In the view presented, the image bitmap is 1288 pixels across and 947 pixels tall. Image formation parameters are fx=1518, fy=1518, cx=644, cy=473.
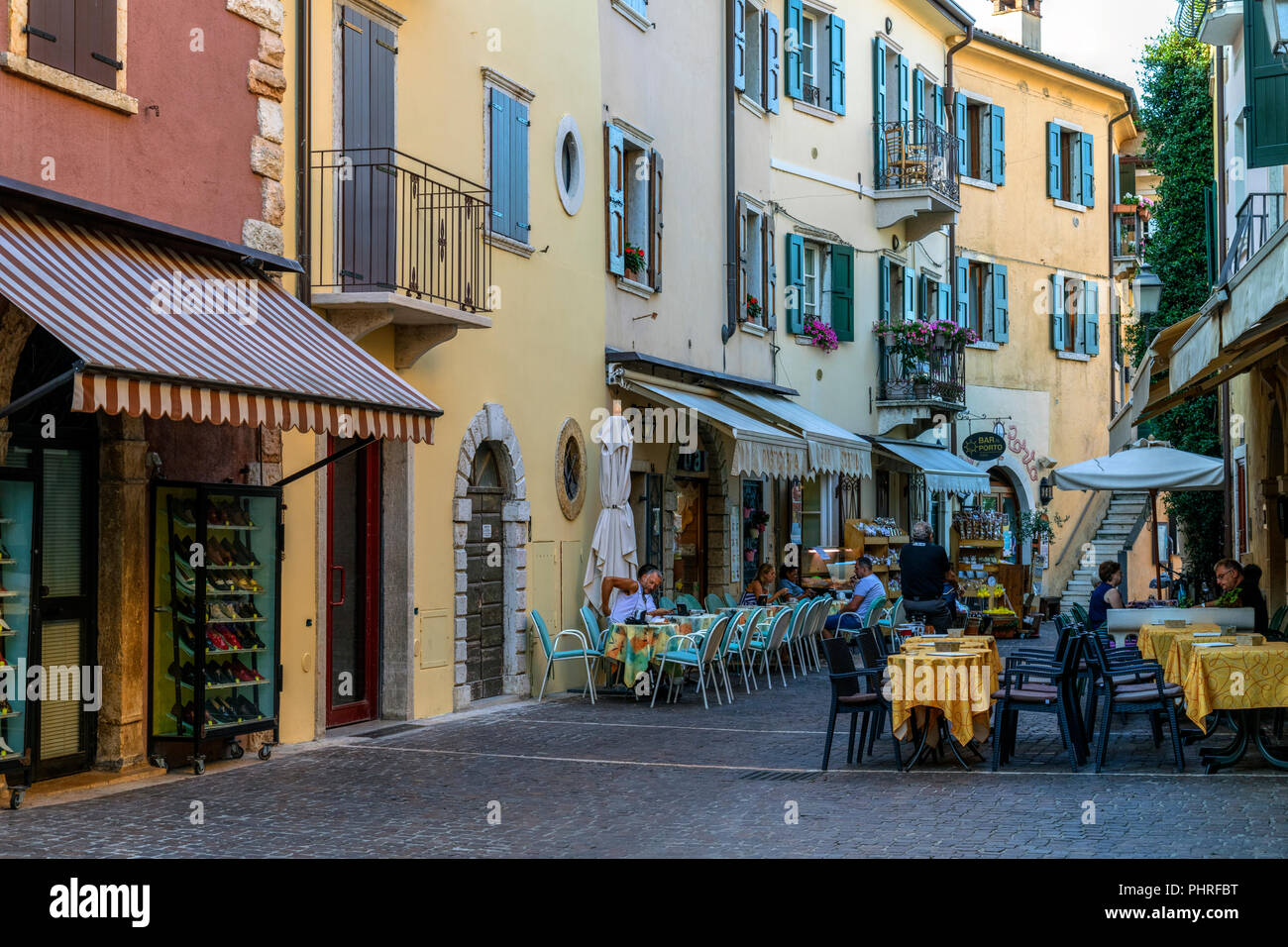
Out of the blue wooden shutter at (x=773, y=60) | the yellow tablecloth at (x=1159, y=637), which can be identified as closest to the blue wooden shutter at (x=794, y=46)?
the blue wooden shutter at (x=773, y=60)

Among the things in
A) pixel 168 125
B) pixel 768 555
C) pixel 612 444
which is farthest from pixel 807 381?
pixel 168 125

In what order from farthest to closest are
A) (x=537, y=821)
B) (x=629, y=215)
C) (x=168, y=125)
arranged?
(x=629, y=215) < (x=168, y=125) < (x=537, y=821)

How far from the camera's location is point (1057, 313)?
31328 millimetres

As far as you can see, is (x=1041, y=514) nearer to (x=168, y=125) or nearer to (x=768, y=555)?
(x=768, y=555)

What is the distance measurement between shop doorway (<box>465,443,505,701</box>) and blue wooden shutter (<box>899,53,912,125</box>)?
47.9 ft

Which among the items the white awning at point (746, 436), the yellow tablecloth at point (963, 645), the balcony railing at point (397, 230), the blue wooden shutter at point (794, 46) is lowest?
the yellow tablecloth at point (963, 645)

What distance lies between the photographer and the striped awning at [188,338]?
772 cm

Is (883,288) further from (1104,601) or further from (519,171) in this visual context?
(519,171)

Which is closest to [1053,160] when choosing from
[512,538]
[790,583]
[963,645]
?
[790,583]

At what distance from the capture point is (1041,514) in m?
29.8

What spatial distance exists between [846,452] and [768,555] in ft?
9.84

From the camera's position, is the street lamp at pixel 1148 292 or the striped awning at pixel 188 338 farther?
the street lamp at pixel 1148 292

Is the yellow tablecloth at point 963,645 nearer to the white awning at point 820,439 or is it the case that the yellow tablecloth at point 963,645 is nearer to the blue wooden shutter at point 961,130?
the white awning at point 820,439

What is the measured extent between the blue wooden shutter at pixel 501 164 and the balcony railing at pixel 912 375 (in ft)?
40.2
